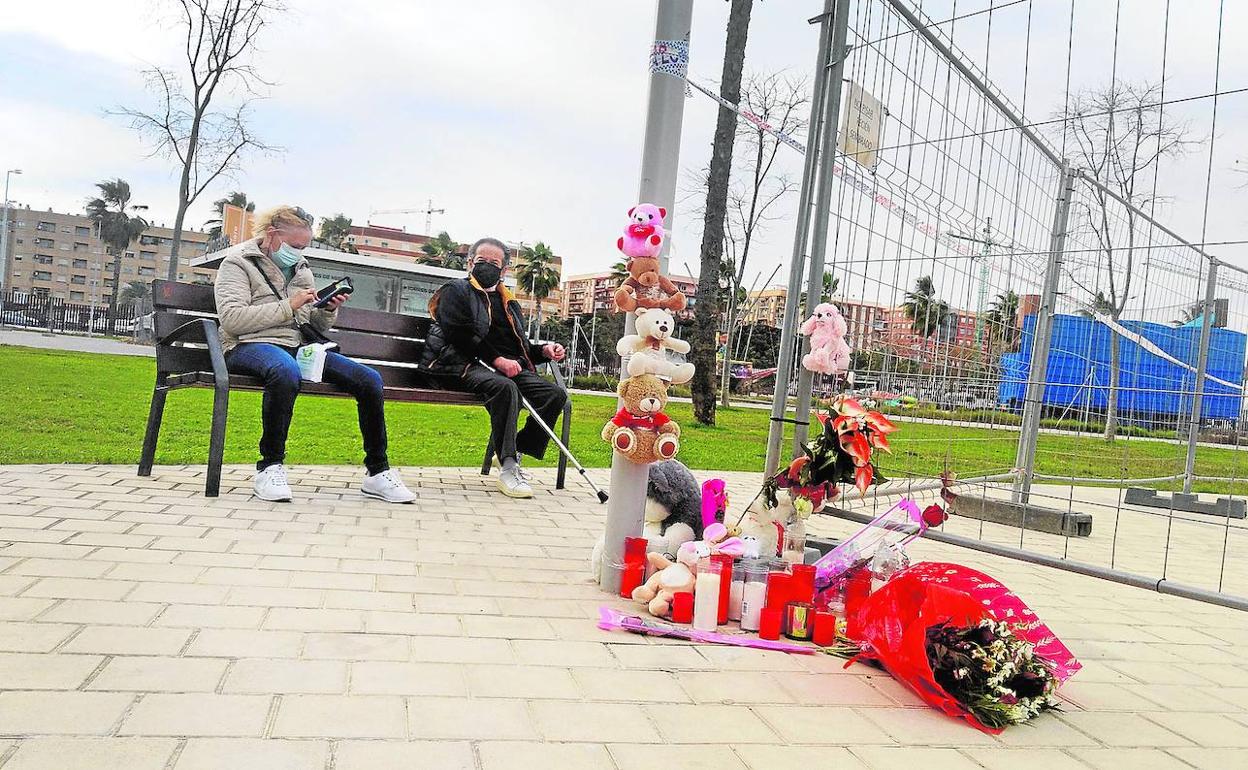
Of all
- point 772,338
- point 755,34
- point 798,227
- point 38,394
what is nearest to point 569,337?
point 772,338

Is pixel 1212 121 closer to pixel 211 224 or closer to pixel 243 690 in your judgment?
pixel 243 690

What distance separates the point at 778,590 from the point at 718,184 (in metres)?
10.8

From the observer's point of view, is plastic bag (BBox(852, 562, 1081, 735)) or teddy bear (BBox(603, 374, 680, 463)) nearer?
plastic bag (BBox(852, 562, 1081, 735))

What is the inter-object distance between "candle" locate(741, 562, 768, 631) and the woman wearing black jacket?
2.29m

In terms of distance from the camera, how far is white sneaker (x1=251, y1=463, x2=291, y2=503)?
412 cm

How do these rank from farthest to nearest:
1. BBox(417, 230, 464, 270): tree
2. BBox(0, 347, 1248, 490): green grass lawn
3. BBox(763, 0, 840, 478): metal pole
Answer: BBox(417, 230, 464, 270): tree, BBox(0, 347, 1248, 490): green grass lawn, BBox(763, 0, 840, 478): metal pole

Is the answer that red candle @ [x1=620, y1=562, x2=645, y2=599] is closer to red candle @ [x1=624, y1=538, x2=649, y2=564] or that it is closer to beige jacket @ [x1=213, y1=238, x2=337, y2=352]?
red candle @ [x1=624, y1=538, x2=649, y2=564]

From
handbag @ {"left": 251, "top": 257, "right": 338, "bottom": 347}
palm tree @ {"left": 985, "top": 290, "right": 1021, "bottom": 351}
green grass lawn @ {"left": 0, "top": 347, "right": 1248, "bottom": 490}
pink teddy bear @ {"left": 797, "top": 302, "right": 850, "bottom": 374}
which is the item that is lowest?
green grass lawn @ {"left": 0, "top": 347, "right": 1248, "bottom": 490}

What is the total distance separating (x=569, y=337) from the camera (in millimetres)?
67125

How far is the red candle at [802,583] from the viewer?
2.75m

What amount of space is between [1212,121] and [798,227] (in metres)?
1.80

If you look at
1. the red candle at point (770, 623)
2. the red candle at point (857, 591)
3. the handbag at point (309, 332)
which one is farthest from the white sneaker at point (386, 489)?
the red candle at point (857, 591)

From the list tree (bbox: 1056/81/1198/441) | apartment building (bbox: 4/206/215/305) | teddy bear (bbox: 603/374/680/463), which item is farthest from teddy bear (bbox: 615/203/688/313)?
apartment building (bbox: 4/206/215/305)

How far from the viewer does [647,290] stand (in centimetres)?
304
